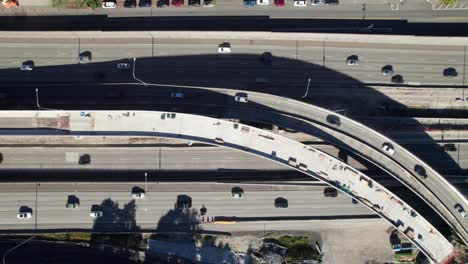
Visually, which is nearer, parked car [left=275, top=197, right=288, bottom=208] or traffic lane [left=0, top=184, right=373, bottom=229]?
traffic lane [left=0, top=184, right=373, bottom=229]

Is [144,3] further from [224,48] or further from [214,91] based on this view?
[214,91]

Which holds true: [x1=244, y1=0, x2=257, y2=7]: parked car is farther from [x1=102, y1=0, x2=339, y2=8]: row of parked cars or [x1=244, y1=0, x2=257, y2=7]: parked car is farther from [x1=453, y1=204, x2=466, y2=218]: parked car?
[x1=453, y1=204, x2=466, y2=218]: parked car

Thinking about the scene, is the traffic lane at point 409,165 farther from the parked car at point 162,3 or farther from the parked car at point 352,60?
the parked car at point 162,3

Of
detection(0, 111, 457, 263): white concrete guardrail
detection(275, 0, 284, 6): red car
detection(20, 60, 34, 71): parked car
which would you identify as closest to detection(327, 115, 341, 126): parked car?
detection(0, 111, 457, 263): white concrete guardrail

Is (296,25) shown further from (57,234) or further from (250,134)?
(57,234)

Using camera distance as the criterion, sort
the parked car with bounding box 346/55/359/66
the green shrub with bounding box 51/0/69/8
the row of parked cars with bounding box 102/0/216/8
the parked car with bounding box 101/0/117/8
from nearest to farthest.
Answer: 1. the parked car with bounding box 346/55/359/66
2. the green shrub with bounding box 51/0/69/8
3. the parked car with bounding box 101/0/117/8
4. the row of parked cars with bounding box 102/0/216/8

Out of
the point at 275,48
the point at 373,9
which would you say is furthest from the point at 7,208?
the point at 373,9

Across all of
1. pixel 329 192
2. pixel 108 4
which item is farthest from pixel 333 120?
pixel 108 4

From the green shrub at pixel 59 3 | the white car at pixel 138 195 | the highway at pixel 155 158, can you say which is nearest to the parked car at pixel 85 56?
the green shrub at pixel 59 3
